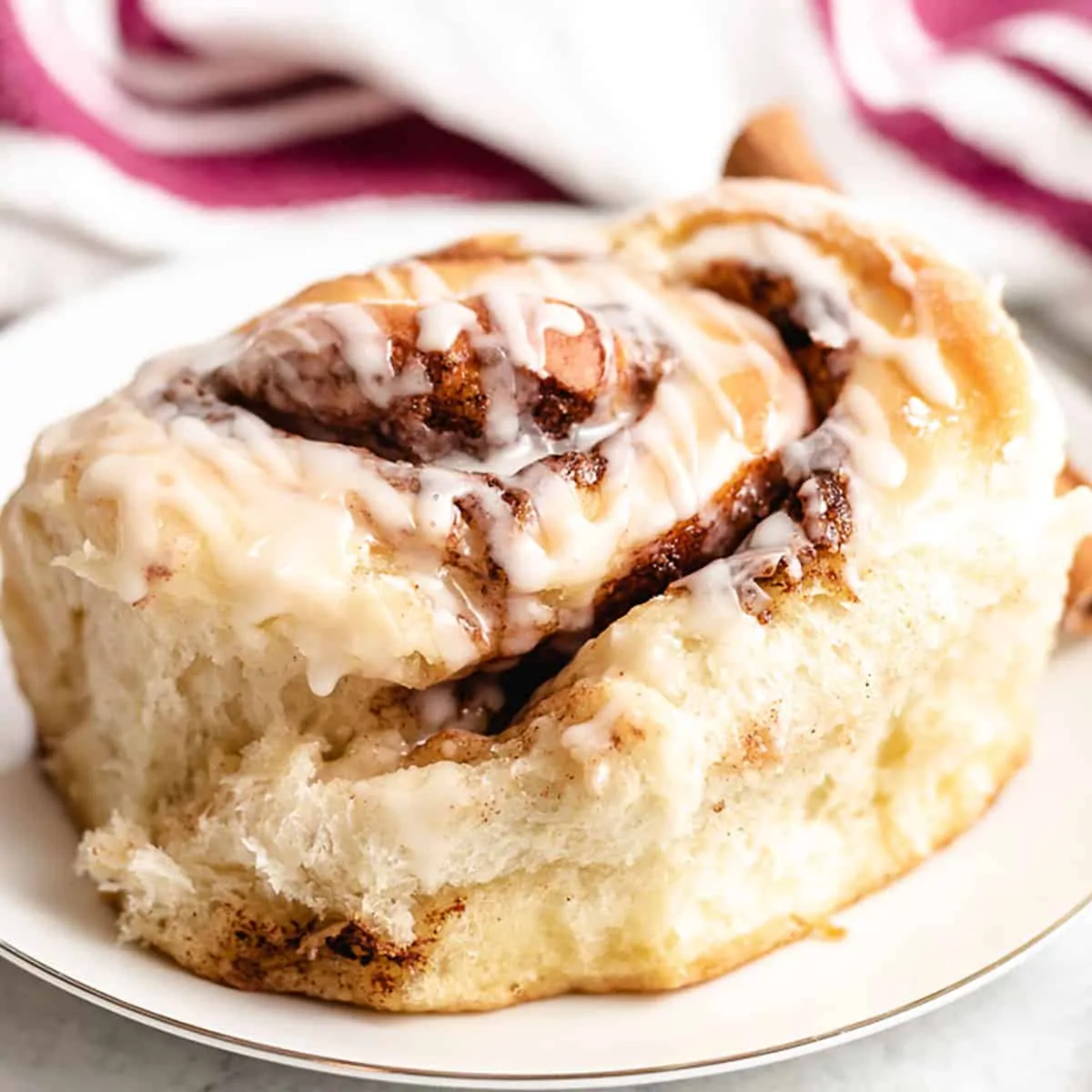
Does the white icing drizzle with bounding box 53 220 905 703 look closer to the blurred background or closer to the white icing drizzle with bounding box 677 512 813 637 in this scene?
the white icing drizzle with bounding box 677 512 813 637

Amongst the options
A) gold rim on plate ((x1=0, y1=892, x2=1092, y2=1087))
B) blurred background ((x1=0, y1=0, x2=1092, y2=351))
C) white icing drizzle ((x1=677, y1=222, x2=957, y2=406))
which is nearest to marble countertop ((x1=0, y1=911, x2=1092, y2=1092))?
gold rim on plate ((x1=0, y1=892, x2=1092, y2=1087))

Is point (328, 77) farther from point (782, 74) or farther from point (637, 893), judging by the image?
point (637, 893)

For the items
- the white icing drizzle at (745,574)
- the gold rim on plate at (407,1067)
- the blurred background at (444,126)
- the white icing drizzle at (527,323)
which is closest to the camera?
the gold rim on plate at (407,1067)

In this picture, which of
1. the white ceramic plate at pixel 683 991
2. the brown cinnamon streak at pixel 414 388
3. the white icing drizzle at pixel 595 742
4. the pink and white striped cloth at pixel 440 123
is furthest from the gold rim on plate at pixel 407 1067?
the pink and white striped cloth at pixel 440 123

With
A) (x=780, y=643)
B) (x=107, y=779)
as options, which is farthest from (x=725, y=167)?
(x=107, y=779)

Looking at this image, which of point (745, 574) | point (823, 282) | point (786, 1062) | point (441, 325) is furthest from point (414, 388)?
point (786, 1062)

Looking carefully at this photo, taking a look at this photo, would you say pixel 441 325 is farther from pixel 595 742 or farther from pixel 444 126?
pixel 444 126

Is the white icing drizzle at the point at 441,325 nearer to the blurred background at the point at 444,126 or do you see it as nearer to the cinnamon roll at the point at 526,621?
the cinnamon roll at the point at 526,621
